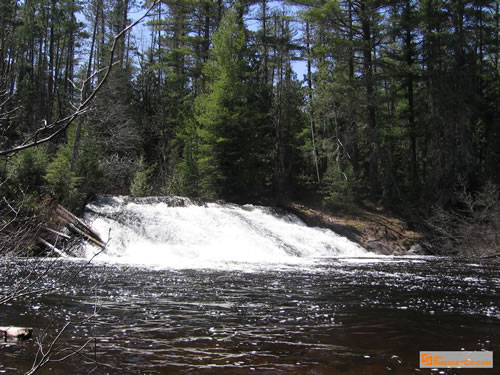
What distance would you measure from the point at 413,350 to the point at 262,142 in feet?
79.2

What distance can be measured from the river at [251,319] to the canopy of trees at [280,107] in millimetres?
10351

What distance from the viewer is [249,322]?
6.04m

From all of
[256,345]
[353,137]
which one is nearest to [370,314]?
[256,345]

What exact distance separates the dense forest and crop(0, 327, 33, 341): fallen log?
461 inches

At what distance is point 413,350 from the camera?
4.97m

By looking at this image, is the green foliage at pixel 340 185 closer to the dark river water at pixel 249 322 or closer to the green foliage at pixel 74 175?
the green foliage at pixel 74 175

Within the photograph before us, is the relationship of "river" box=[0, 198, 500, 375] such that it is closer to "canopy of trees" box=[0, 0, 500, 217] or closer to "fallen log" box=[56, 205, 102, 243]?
"fallen log" box=[56, 205, 102, 243]

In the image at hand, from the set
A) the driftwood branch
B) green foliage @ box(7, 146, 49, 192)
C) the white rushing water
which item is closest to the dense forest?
green foliage @ box(7, 146, 49, 192)

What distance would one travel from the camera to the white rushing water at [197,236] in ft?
46.5

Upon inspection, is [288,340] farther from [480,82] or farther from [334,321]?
[480,82]

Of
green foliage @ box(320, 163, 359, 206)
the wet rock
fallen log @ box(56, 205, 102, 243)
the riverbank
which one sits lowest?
the wet rock

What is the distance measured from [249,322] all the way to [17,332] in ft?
9.91

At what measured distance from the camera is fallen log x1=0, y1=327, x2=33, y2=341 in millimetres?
5027

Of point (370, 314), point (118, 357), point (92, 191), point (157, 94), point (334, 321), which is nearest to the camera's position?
point (118, 357)
